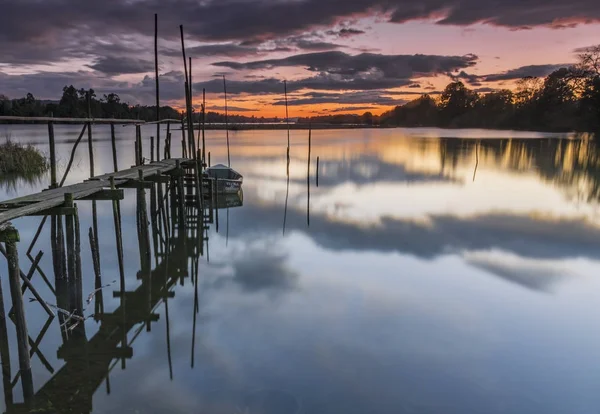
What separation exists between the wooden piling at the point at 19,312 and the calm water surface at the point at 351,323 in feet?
0.78

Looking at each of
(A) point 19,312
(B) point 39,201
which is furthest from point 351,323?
(B) point 39,201

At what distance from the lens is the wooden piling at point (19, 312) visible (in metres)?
5.60

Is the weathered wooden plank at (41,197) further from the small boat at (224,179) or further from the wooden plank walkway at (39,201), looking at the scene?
the small boat at (224,179)

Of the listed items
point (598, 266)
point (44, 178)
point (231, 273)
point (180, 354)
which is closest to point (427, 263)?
point (598, 266)

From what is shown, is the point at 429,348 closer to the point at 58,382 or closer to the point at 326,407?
the point at 326,407

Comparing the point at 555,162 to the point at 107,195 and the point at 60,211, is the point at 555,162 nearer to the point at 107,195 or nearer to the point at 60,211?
the point at 107,195

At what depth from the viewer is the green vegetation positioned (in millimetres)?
23672

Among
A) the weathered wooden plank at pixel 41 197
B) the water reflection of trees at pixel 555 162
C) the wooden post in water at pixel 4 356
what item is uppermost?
the weathered wooden plank at pixel 41 197

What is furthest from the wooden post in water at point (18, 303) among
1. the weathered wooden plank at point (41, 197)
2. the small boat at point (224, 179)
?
the small boat at point (224, 179)

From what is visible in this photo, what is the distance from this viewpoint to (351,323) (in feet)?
27.6

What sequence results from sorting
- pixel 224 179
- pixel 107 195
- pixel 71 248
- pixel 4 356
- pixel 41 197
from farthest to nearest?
pixel 224 179 → pixel 107 195 → pixel 41 197 → pixel 71 248 → pixel 4 356

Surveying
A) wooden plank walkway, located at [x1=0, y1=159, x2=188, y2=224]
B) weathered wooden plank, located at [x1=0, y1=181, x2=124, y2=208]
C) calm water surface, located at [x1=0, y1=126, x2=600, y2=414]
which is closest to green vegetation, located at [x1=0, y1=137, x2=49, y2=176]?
calm water surface, located at [x1=0, y1=126, x2=600, y2=414]

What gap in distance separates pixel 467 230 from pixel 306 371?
10949mm

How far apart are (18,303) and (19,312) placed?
122mm
